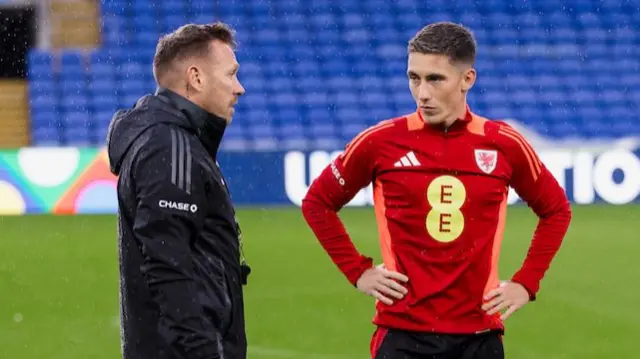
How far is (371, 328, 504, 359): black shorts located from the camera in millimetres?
4059

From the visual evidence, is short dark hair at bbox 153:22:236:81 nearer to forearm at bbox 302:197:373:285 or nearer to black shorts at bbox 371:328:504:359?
forearm at bbox 302:197:373:285

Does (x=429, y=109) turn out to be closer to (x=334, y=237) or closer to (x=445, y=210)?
(x=445, y=210)

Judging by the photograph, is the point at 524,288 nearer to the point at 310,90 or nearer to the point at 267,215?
the point at 267,215

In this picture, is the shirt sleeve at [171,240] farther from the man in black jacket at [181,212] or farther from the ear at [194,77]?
the ear at [194,77]

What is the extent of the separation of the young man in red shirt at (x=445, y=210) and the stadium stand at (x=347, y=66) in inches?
503

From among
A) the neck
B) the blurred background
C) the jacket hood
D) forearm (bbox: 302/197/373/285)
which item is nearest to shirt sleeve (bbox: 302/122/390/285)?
forearm (bbox: 302/197/373/285)

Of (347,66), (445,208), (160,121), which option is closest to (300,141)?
(347,66)

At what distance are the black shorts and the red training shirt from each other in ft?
0.11

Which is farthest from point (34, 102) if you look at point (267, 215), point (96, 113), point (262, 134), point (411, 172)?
point (411, 172)

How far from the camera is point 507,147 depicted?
4184 mm

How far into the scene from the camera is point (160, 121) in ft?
10.4

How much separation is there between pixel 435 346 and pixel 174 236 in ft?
4.40

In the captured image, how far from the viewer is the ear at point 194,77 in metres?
3.36

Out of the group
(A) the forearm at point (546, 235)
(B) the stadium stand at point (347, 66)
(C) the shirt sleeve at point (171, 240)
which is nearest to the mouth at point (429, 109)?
→ (A) the forearm at point (546, 235)
